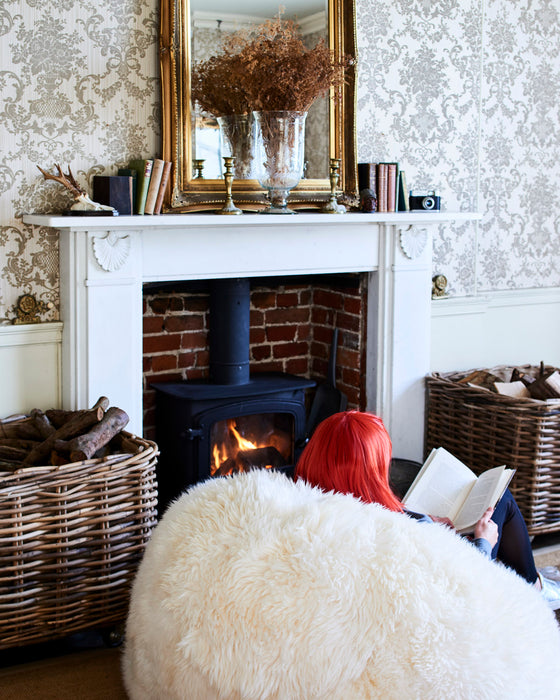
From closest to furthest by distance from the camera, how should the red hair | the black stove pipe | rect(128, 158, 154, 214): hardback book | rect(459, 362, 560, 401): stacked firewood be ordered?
the red hair → rect(128, 158, 154, 214): hardback book → the black stove pipe → rect(459, 362, 560, 401): stacked firewood

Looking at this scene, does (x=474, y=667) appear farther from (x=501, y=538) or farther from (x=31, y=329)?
(x=31, y=329)

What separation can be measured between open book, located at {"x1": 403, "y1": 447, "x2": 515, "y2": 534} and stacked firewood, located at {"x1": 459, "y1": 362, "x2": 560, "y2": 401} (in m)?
0.78

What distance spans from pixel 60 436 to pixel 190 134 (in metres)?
1.22

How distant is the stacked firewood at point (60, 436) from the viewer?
240 centimetres

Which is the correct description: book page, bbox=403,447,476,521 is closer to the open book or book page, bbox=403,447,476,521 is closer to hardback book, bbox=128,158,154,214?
the open book

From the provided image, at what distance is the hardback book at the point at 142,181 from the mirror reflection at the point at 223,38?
0.23 m

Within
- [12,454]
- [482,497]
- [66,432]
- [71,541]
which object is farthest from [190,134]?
[482,497]

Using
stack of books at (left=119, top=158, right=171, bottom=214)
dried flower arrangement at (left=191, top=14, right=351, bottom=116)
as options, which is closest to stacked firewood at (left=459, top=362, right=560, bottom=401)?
dried flower arrangement at (left=191, top=14, right=351, bottom=116)

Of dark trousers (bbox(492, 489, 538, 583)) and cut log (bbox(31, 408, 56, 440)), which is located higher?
cut log (bbox(31, 408, 56, 440))

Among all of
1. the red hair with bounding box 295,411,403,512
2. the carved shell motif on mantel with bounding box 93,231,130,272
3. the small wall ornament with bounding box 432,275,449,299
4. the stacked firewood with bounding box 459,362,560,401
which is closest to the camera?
the red hair with bounding box 295,411,403,512

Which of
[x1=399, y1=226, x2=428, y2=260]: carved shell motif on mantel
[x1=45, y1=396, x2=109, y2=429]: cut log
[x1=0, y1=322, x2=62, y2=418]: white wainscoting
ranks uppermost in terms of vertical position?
[x1=399, y1=226, x2=428, y2=260]: carved shell motif on mantel

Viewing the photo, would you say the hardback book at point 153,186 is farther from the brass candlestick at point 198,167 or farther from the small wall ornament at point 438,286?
the small wall ornament at point 438,286

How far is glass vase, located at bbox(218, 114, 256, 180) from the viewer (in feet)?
10.1

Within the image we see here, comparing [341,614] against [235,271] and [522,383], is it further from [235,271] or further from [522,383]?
[522,383]
